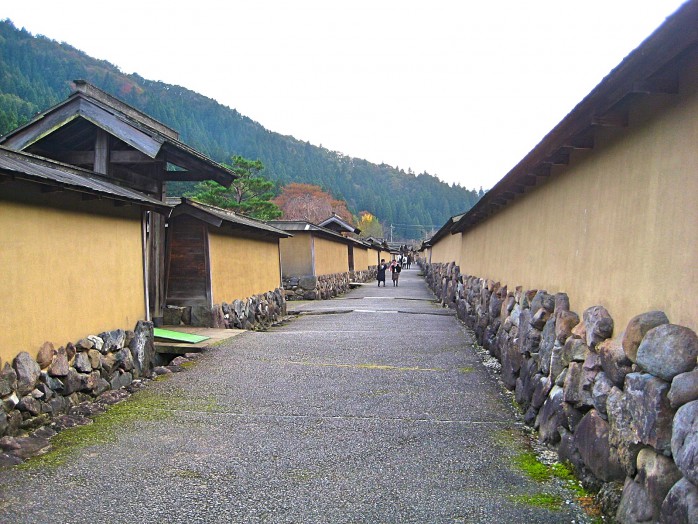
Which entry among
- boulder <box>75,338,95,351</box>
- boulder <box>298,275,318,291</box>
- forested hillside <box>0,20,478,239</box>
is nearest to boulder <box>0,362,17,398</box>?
boulder <box>75,338,95,351</box>

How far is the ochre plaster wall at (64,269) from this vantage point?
17.7 ft

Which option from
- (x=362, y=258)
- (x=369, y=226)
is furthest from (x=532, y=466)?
(x=369, y=226)

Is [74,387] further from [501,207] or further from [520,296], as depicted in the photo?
[501,207]

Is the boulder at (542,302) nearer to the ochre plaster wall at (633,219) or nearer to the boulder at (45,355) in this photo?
the ochre plaster wall at (633,219)

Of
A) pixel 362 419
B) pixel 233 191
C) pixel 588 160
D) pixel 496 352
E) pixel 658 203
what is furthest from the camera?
pixel 233 191

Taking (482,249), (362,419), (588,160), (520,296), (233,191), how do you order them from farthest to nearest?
(233,191)
(482,249)
(520,296)
(362,419)
(588,160)

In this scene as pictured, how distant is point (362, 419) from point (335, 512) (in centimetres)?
218

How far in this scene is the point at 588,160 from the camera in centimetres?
518

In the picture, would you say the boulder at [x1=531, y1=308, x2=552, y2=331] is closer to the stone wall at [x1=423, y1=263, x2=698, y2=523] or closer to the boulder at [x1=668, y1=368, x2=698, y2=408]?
the stone wall at [x1=423, y1=263, x2=698, y2=523]

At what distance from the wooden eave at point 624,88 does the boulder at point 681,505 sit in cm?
218

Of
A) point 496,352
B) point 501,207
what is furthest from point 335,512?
point 501,207

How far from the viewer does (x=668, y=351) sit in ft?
10.1

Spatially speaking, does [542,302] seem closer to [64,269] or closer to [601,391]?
[601,391]

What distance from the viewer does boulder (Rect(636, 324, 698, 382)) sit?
2.98 m
